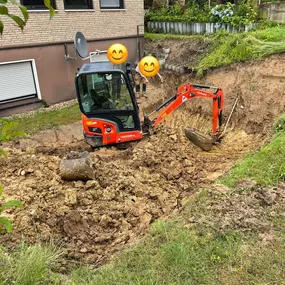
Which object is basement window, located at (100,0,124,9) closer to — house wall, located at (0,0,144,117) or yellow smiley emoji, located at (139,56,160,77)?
house wall, located at (0,0,144,117)

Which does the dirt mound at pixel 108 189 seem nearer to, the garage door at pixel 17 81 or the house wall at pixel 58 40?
the garage door at pixel 17 81

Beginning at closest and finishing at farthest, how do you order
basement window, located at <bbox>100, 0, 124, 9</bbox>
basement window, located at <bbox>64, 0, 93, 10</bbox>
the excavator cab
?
the excavator cab
basement window, located at <bbox>64, 0, 93, 10</bbox>
basement window, located at <bbox>100, 0, 124, 9</bbox>

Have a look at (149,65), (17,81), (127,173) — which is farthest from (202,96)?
(17,81)

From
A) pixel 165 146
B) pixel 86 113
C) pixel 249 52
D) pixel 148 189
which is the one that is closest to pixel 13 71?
pixel 86 113

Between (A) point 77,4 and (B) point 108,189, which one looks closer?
(B) point 108,189

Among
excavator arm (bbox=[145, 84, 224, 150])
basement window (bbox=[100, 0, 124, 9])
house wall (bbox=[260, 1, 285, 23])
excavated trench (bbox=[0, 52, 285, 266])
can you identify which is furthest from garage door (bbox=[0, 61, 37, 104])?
house wall (bbox=[260, 1, 285, 23])

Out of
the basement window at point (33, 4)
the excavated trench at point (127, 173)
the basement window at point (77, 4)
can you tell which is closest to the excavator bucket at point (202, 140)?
the excavated trench at point (127, 173)

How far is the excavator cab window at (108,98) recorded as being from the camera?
6.45 metres

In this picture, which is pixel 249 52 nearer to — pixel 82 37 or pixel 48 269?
pixel 82 37

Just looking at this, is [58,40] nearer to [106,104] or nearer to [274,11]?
[106,104]

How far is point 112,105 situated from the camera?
22.6ft

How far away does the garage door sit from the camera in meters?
9.41

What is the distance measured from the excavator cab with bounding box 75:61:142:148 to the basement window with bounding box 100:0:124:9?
→ 5280 mm

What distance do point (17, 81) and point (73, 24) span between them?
2.83 metres
